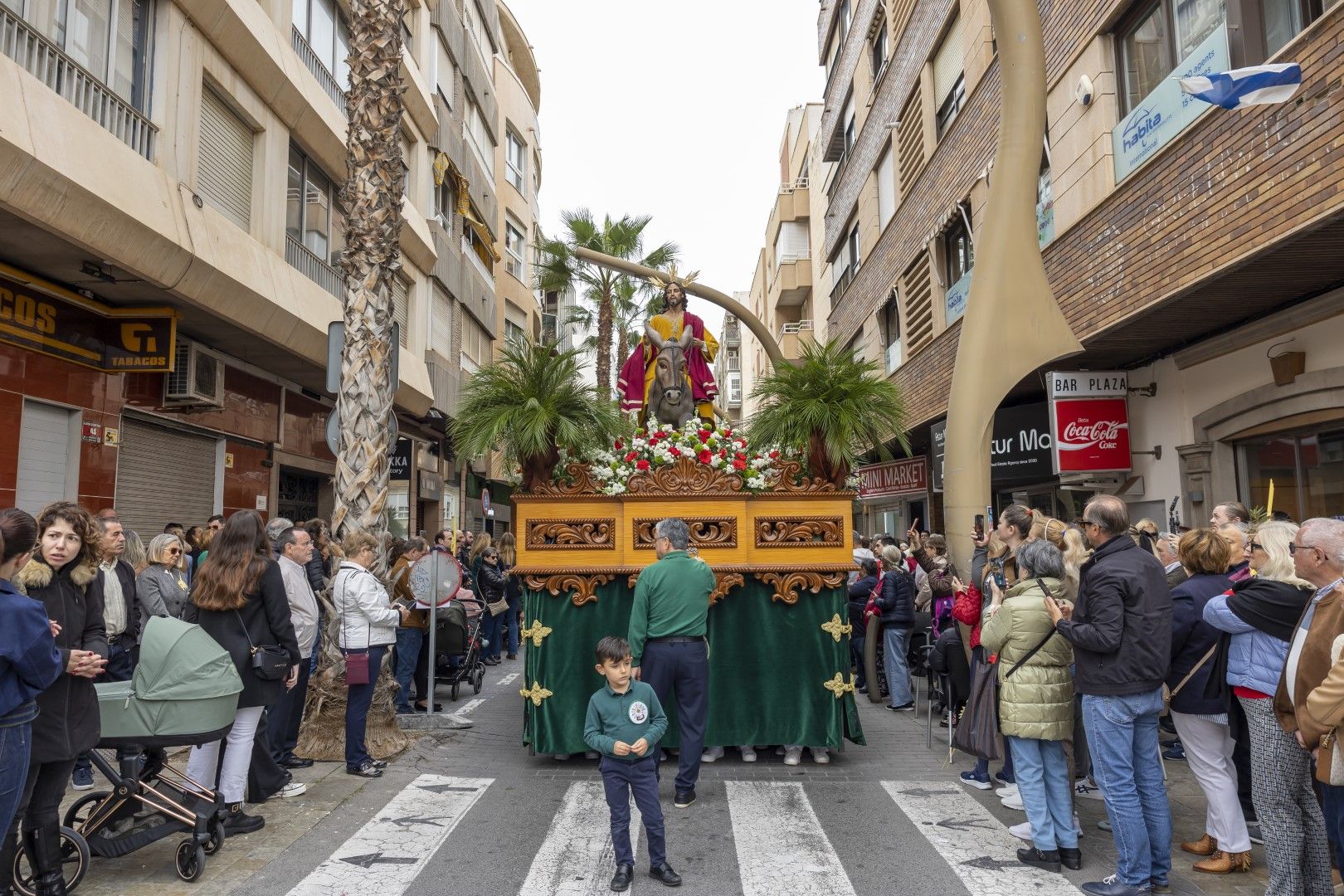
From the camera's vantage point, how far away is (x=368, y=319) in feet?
28.7

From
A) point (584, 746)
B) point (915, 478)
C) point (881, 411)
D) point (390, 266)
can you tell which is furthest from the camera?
point (915, 478)

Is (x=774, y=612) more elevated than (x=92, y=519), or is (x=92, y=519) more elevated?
(x=92, y=519)

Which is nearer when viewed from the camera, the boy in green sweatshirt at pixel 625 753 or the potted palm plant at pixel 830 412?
the boy in green sweatshirt at pixel 625 753

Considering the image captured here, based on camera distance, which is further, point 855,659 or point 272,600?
point 855,659

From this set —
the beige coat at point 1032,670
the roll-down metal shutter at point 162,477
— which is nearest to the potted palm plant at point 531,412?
the beige coat at point 1032,670

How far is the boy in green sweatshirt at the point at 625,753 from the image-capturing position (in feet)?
16.0

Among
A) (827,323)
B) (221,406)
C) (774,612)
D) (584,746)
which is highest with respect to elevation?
(827,323)

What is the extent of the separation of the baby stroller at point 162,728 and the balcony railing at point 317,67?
39.0ft

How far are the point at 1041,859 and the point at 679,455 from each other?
13.3 ft

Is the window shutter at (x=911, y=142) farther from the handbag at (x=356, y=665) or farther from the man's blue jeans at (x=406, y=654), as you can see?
the handbag at (x=356, y=665)

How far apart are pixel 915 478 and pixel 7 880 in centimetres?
1875

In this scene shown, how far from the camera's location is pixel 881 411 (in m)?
8.08

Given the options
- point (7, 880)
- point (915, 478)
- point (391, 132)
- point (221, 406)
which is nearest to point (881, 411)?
point (391, 132)

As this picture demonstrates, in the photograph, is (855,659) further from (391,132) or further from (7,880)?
(7,880)
